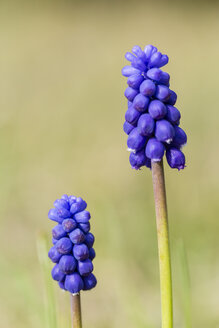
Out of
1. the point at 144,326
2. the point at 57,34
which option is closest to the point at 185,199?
the point at 144,326

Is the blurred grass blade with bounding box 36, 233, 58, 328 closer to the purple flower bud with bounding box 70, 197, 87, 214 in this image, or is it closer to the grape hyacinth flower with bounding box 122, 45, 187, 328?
the purple flower bud with bounding box 70, 197, 87, 214

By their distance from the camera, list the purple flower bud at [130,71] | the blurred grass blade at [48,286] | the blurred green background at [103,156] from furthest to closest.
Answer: the blurred green background at [103,156], the blurred grass blade at [48,286], the purple flower bud at [130,71]

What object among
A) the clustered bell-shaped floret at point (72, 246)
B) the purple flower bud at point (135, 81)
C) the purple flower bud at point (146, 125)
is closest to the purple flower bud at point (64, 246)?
the clustered bell-shaped floret at point (72, 246)

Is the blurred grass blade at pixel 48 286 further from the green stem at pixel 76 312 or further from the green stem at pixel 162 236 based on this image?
the green stem at pixel 162 236

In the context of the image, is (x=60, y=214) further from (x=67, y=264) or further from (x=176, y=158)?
(x=176, y=158)

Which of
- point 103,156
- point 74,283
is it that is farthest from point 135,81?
point 103,156

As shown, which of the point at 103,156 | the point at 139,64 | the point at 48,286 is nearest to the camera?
the point at 139,64
